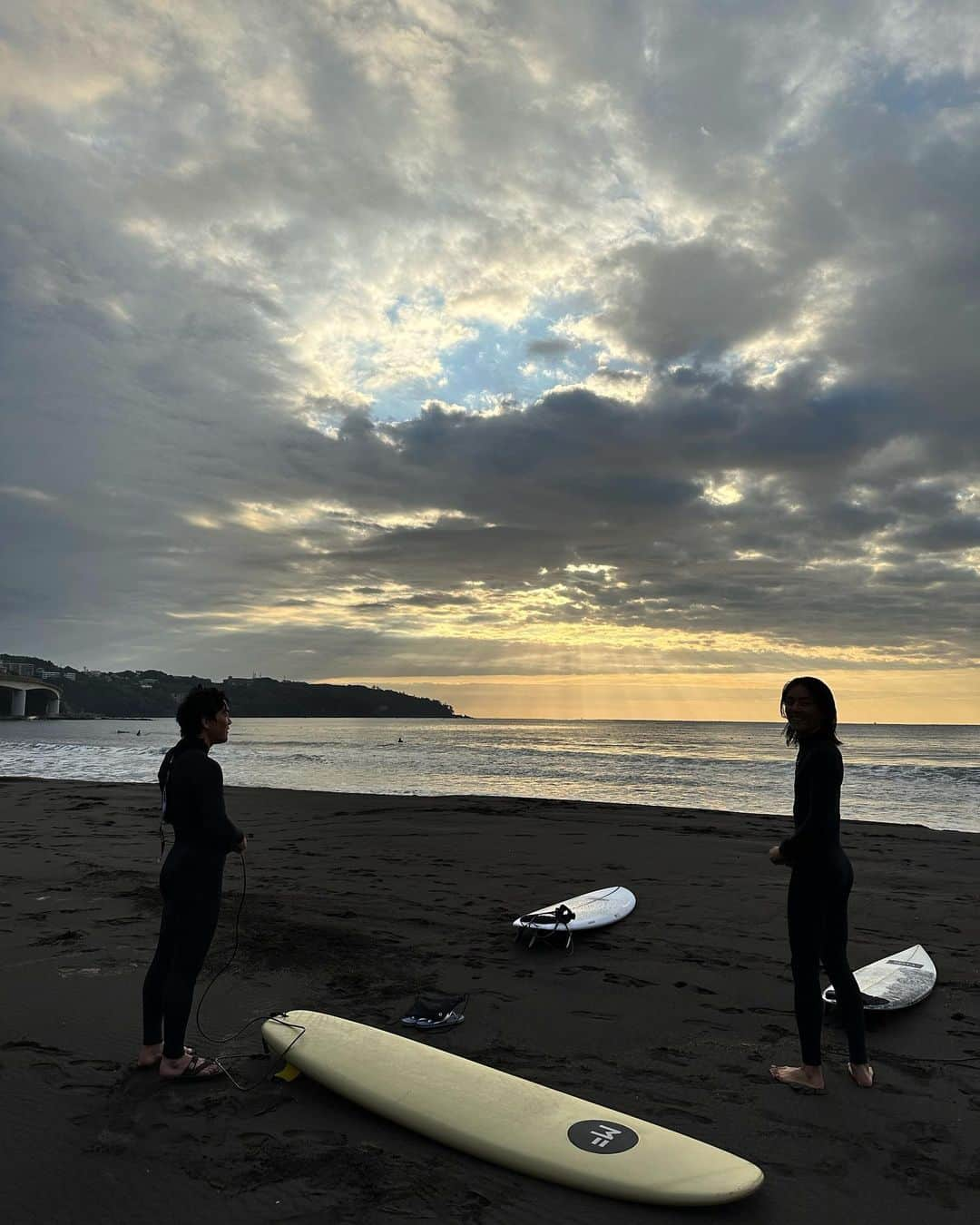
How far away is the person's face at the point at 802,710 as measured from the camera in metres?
3.61

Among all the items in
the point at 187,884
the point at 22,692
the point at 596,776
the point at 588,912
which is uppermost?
the point at 22,692

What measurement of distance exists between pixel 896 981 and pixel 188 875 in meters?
4.74

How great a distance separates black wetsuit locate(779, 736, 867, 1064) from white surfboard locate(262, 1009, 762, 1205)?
92cm

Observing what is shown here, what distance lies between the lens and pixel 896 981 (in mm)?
5098

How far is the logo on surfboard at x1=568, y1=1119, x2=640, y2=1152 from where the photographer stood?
3010 millimetres

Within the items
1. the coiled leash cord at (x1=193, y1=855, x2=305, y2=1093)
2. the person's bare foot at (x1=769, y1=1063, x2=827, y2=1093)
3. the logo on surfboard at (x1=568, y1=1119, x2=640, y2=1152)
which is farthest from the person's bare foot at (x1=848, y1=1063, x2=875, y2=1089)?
the coiled leash cord at (x1=193, y1=855, x2=305, y2=1093)

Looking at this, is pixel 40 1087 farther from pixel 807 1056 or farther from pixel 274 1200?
pixel 807 1056

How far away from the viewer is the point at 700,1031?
445 cm

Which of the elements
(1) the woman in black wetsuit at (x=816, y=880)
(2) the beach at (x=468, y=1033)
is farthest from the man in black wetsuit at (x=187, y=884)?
(1) the woman in black wetsuit at (x=816, y=880)

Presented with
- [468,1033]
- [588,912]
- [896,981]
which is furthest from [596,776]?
[468,1033]

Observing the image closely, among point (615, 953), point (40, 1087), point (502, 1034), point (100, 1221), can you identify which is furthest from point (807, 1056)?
point (40, 1087)

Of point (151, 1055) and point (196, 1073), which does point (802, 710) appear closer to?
point (196, 1073)

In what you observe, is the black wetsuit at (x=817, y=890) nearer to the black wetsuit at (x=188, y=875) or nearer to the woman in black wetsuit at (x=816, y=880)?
the woman in black wetsuit at (x=816, y=880)

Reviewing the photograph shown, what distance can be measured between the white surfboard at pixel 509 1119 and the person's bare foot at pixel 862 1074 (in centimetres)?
115
